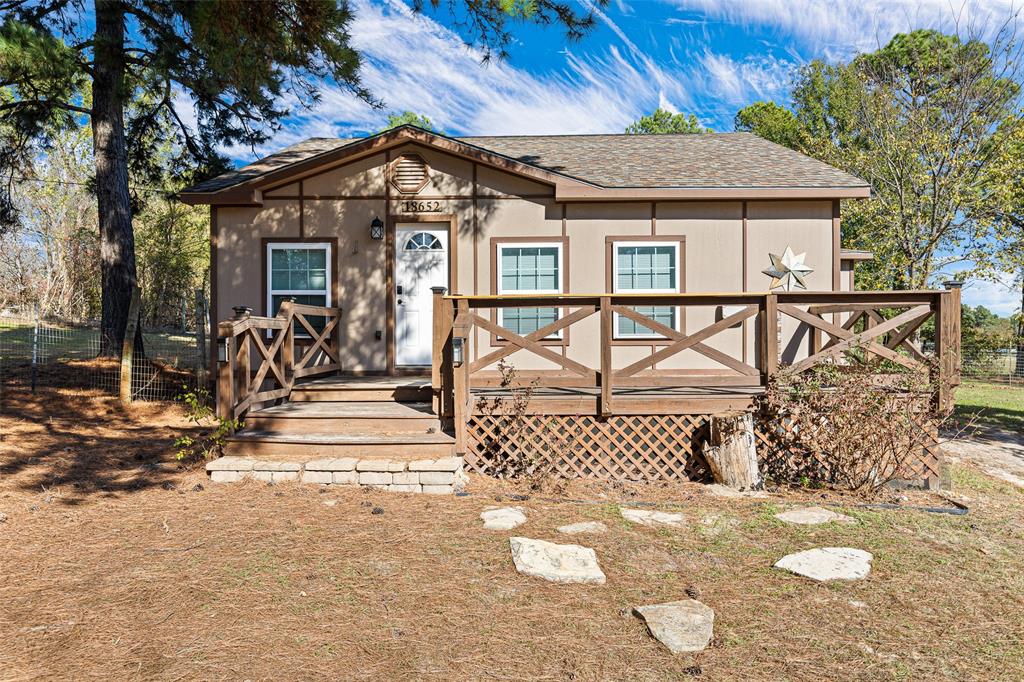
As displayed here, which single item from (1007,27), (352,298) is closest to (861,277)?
(1007,27)

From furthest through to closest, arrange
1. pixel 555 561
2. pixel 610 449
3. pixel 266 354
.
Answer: pixel 266 354, pixel 610 449, pixel 555 561

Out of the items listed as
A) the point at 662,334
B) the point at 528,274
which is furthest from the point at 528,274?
the point at 662,334

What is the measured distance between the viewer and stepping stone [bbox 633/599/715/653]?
2650 millimetres

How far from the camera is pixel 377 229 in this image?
8.09m

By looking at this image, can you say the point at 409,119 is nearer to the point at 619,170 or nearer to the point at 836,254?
the point at 619,170

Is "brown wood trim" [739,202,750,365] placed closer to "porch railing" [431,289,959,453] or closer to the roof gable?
the roof gable

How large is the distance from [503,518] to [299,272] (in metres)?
5.47

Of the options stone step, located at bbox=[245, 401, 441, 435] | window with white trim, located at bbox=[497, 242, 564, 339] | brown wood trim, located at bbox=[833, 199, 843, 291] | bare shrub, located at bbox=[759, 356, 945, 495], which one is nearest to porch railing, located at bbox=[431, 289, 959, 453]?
bare shrub, located at bbox=[759, 356, 945, 495]

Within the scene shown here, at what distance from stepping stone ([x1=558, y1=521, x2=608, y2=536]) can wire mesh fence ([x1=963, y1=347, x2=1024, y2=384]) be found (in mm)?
17086

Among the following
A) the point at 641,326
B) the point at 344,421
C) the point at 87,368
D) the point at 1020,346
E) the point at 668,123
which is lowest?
the point at 344,421

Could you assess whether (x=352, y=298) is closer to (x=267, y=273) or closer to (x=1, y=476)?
(x=267, y=273)

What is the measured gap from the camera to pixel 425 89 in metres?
20.0

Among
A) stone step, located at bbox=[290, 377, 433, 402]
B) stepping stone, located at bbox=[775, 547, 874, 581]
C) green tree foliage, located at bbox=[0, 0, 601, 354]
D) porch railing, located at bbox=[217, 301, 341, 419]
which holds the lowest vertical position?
stepping stone, located at bbox=[775, 547, 874, 581]

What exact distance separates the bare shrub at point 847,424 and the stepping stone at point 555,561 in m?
2.59
